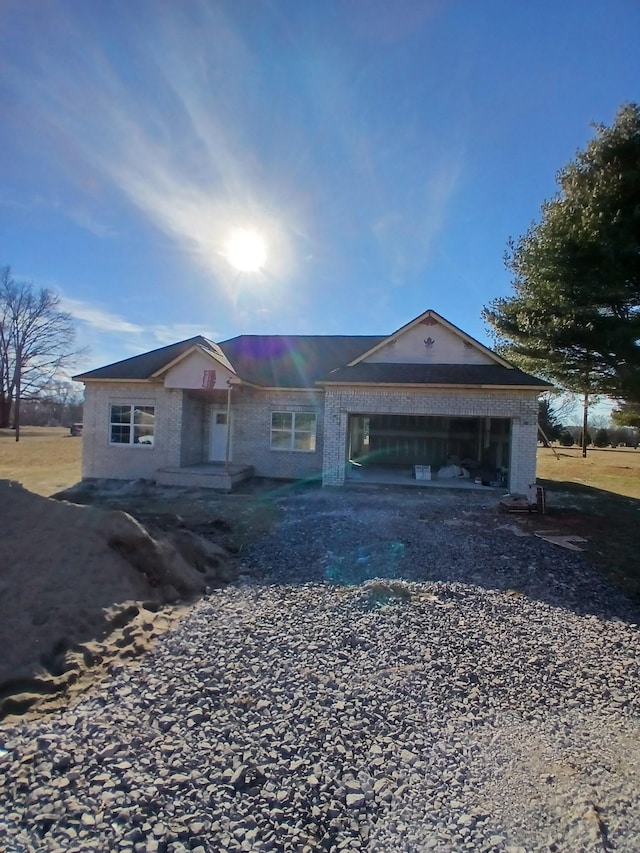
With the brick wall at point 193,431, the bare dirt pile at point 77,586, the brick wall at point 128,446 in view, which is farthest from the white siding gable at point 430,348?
the bare dirt pile at point 77,586

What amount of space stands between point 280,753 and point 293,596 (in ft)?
10.3

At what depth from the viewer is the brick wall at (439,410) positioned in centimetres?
1439

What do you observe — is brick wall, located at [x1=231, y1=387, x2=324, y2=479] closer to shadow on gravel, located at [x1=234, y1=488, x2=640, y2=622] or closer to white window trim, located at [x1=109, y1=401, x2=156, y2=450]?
white window trim, located at [x1=109, y1=401, x2=156, y2=450]

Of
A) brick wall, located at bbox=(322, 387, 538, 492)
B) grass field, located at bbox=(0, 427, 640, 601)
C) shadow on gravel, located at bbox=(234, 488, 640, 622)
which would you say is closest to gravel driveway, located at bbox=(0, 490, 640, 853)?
shadow on gravel, located at bbox=(234, 488, 640, 622)

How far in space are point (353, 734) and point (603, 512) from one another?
12378mm

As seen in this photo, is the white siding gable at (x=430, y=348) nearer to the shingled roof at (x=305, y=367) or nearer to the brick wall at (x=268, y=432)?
the shingled roof at (x=305, y=367)

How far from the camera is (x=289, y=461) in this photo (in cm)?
1720

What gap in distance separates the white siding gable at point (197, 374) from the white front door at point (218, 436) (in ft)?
7.84


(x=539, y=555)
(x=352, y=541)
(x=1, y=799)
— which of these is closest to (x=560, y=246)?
(x=539, y=555)

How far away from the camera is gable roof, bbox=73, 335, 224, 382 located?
54.4ft

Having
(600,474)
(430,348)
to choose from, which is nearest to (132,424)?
(430,348)

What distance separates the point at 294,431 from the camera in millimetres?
17234

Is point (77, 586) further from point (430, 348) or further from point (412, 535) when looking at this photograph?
point (430, 348)

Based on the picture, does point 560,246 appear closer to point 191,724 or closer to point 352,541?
point 352,541
